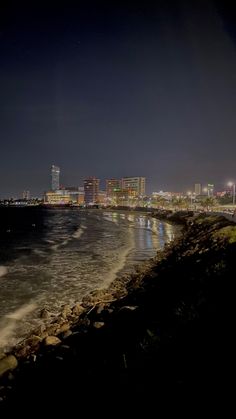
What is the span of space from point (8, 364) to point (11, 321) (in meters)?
4.73

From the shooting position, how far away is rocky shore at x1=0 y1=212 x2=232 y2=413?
5.41 metres

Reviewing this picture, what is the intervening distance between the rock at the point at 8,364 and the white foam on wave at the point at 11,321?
6.83 ft

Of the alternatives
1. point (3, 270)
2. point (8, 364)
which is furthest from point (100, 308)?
point (3, 270)

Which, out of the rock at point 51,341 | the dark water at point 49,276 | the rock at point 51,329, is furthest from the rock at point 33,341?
the dark water at point 49,276

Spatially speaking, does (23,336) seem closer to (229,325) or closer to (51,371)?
(51,371)

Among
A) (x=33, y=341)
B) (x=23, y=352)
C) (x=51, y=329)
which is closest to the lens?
(x=23, y=352)

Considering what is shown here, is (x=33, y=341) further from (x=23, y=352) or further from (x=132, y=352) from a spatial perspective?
(x=132, y=352)

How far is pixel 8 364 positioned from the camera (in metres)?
9.09

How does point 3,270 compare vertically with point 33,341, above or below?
below

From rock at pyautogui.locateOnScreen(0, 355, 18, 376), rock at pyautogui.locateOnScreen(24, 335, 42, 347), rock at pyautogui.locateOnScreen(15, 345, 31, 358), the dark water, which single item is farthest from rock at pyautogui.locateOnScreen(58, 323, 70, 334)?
rock at pyautogui.locateOnScreen(0, 355, 18, 376)

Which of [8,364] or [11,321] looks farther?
[11,321]

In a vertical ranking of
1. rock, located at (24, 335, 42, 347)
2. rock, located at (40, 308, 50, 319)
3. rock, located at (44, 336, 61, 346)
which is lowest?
rock, located at (40, 308, 50, 319)

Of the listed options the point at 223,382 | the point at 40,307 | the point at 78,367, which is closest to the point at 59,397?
the point at 78,367

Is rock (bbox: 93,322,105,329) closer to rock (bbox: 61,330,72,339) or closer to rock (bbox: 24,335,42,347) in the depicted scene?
rock (bbox: 61,330,72,339)
